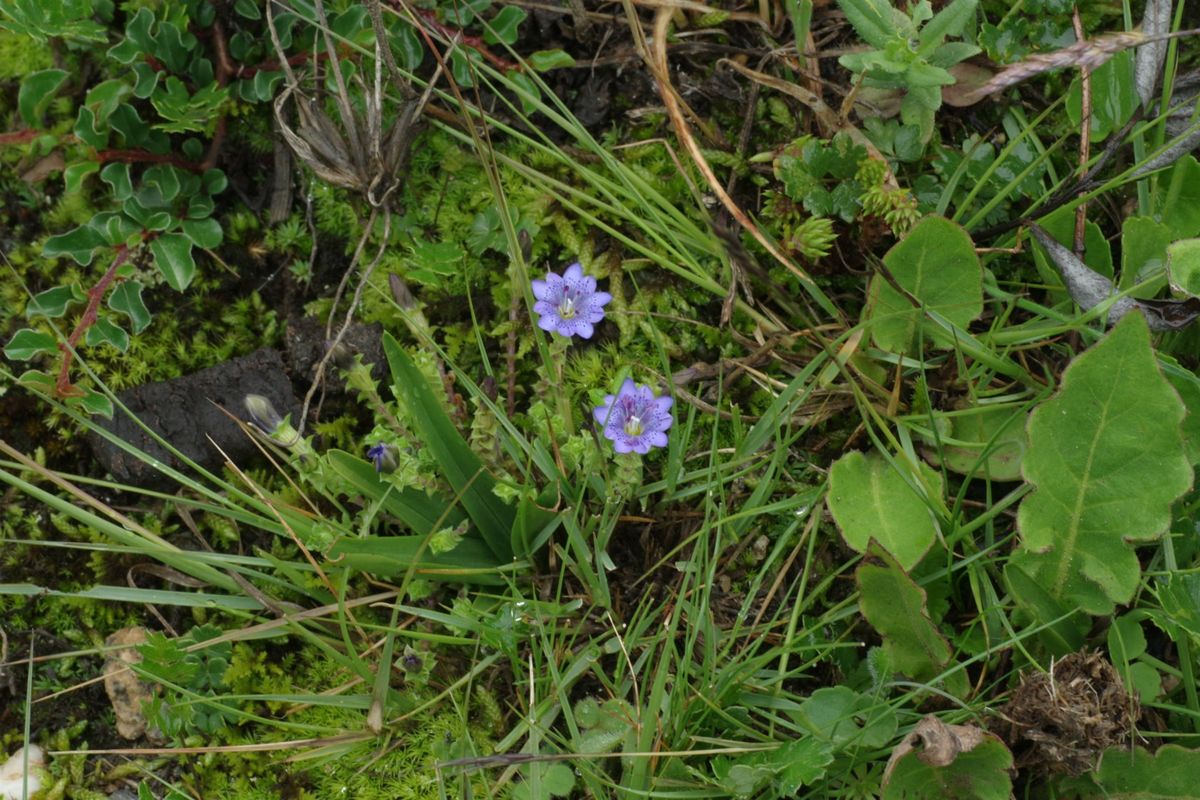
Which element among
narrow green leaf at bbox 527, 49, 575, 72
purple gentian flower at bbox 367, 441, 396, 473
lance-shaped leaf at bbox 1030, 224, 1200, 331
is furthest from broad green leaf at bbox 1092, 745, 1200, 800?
narrow green leaf at bbox 527, 49, 575, 72

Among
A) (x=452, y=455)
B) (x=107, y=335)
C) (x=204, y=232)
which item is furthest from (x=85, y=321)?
(x=452, y=455)

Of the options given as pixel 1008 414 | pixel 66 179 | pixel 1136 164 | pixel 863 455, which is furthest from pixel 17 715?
pixel 1136 164

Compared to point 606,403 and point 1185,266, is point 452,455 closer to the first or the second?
point 606,403

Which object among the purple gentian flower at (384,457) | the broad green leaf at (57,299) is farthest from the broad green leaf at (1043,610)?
the broad green leaf at (57,299)

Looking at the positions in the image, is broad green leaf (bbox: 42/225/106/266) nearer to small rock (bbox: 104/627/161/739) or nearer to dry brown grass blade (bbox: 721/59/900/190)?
small rock (bbox: 104/627/161/739)

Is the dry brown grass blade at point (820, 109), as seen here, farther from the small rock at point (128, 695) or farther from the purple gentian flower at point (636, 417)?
the small rock at point (128, 695)

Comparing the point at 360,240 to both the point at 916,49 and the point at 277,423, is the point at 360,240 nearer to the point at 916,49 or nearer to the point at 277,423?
the point at 277,423
